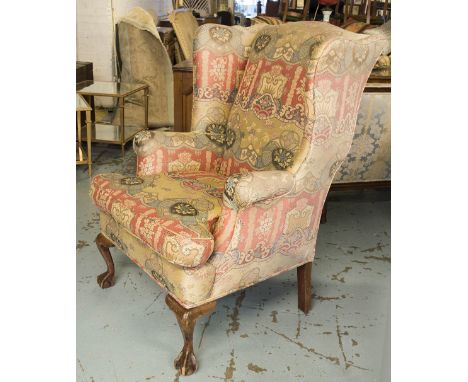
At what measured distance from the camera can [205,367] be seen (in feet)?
6.12

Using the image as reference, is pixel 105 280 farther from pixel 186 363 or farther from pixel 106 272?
pixel 186 363

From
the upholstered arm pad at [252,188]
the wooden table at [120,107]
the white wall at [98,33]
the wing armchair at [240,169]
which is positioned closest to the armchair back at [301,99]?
the wing armchair at [240,169]

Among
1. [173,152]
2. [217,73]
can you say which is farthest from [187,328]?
[217,73]

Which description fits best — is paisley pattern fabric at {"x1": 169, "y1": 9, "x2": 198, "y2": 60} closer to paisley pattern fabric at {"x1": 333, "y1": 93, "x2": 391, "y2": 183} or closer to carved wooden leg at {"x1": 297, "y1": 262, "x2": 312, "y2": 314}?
paisley pattern fabric at {"x1": 333, "y1": 93, "x2": 391, "y2": 183}

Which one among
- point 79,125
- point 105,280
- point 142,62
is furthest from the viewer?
point 142,62

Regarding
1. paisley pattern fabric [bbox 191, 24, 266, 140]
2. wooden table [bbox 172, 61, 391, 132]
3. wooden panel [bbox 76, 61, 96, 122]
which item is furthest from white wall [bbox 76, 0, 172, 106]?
paisley pattern fabric [bbox 191, 24, 266, 140]

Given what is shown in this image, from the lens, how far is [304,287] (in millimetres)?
2209

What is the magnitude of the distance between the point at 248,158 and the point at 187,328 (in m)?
0.74

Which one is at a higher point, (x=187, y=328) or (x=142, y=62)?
Result: (x=142, y=62)

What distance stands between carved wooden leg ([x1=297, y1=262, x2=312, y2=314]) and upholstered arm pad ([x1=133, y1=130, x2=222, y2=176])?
23.7 inches

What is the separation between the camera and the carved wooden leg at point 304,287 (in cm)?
219
